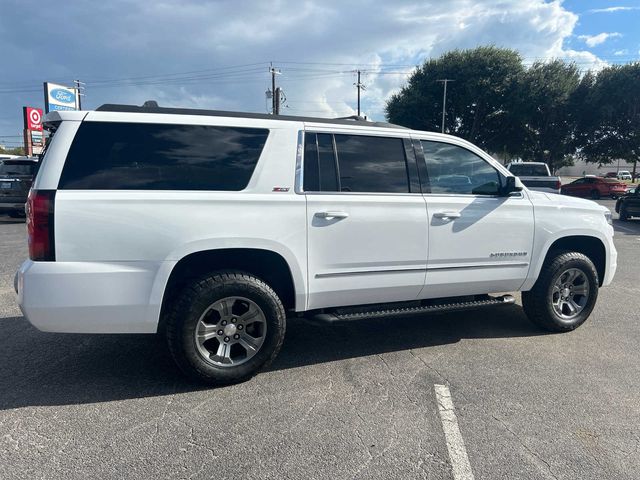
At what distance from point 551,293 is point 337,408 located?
269cm

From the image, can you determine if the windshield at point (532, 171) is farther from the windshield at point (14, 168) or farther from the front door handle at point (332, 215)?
the windshield at point (14, 168)

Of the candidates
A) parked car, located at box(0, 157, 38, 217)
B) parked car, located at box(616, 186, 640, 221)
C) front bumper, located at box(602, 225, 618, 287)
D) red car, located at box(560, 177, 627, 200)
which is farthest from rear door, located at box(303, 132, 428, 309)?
red car, located at box(560, 177, 627, 200)

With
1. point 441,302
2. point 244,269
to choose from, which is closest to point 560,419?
point 441,302

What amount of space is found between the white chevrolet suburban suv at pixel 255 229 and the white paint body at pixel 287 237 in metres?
0.01

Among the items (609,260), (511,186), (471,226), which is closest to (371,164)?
(471,226)

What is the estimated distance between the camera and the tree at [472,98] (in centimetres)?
3816

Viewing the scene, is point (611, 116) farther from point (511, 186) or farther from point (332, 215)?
point (332, 215)

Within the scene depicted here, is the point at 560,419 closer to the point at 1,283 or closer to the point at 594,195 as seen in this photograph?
the point at 1,283

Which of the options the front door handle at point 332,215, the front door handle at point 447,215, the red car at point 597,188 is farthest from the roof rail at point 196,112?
the red car at point 597,188

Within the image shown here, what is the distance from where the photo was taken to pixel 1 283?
6.54m

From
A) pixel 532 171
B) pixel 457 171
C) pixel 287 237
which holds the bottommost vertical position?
pixel 287 237

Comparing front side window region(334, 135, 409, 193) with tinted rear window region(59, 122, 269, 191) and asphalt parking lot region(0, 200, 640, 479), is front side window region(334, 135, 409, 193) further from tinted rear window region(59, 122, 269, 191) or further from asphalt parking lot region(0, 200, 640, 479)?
asphalt parking lot region(0, 200, 640, 479)

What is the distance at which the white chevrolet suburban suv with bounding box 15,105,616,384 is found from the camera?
123 inches

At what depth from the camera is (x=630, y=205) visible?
16.3 m
